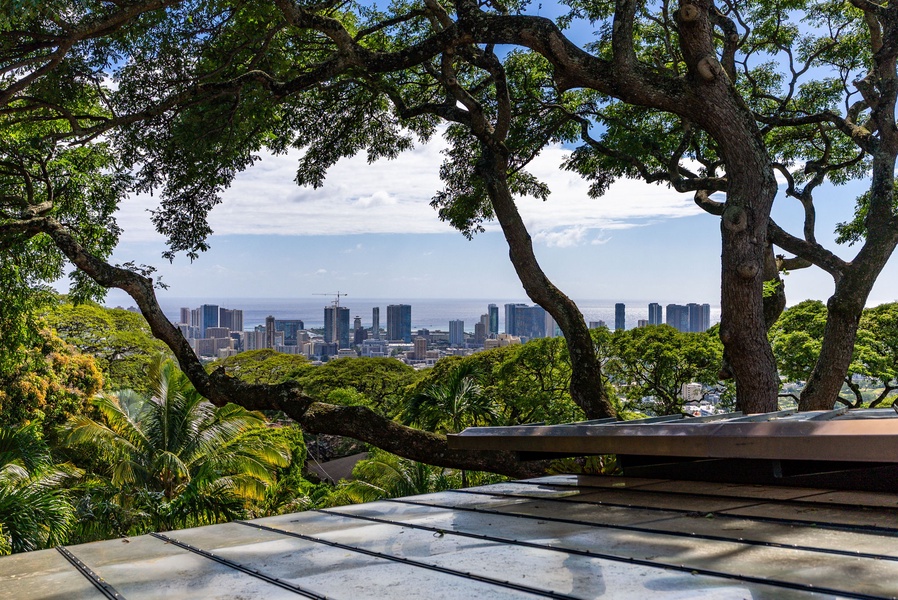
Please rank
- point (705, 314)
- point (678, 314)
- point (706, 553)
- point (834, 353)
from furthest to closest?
point (678, 314), point (705, 314), point (834, 353), point (706, 553)

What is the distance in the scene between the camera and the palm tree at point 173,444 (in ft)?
62.4

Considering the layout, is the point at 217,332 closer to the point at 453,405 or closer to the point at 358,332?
the point at 358,332

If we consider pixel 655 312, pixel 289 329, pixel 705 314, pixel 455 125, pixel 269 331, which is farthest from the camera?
pixel 289 329

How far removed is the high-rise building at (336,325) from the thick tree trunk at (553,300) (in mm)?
66973

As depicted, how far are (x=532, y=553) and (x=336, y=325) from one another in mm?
76599

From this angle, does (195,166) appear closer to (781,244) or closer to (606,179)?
(606,179)

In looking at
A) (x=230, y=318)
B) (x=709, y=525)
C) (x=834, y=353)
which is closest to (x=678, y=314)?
(x=834, y=353)

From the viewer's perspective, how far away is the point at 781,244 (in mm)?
10320

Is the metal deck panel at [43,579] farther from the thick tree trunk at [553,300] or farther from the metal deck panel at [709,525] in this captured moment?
the thick tree trunk at [553,300]

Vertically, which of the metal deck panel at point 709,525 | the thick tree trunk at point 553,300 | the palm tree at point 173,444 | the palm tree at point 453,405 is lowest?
the palm tree at point 173,444

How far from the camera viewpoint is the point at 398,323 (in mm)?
82125

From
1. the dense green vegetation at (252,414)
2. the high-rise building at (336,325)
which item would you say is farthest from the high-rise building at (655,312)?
the high-rise building at (336,325)

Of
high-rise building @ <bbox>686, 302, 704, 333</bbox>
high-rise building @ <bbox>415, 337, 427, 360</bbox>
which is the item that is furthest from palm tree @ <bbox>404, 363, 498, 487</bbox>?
high-rise building @ <bbox>415, 337, 427, 360</bbox>

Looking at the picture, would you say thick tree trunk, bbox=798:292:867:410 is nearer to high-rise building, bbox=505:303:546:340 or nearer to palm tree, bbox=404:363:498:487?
palm tree, bbox=404:363:498:487
